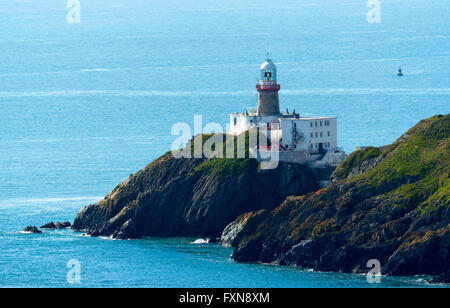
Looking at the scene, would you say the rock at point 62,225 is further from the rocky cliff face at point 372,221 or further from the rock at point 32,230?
the rocky cliff face at point 372,221

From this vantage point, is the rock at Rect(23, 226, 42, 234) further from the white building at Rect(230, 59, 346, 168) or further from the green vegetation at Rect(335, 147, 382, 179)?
the green vegetation at Rect(335, 147, 382, 179)

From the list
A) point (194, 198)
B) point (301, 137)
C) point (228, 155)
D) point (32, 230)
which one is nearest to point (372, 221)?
point (194, 198)

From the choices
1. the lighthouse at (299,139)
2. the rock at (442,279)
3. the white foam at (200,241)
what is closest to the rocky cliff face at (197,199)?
the white foam at (200,241)

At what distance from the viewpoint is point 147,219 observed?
5217 inches

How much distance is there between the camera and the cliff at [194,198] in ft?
426

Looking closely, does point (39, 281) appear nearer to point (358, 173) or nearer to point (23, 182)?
point (358, 173)

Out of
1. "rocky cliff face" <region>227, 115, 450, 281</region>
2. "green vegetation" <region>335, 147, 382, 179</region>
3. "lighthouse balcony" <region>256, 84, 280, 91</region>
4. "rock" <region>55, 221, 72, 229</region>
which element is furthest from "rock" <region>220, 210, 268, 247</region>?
"lighthouse balcony" <region>256, 84, 280, 91</region>

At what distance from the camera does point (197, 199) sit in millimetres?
130875

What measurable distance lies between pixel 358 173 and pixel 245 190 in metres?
11.0

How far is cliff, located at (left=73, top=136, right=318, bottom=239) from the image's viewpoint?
129875mm

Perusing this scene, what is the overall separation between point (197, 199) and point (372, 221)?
71.8ft

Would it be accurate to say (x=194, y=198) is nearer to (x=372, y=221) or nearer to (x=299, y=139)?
(x=299, y=139)
